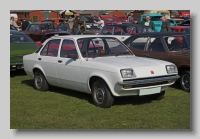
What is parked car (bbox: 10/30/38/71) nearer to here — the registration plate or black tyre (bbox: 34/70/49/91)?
black tyre (bbox: 34/70/49/91)

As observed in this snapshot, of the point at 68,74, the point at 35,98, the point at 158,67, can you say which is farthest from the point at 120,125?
the point at 35,98

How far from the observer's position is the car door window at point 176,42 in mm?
8836

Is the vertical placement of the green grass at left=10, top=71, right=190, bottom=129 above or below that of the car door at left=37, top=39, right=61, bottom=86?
below

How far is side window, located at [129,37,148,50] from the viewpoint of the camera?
928 centimetres

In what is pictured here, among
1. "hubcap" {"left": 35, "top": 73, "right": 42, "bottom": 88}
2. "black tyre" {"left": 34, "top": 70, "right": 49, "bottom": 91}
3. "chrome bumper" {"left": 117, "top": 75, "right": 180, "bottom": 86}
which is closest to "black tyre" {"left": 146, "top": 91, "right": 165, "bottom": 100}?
"chrome bumper" {"left": 117, "top": 75, "right": 180, "bottom": 86}

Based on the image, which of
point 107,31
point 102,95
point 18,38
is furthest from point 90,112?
point 107,31

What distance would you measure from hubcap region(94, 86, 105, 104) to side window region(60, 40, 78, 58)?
3.52 ft

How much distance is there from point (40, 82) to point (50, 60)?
79 centimetres

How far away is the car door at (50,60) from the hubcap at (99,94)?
1375mm

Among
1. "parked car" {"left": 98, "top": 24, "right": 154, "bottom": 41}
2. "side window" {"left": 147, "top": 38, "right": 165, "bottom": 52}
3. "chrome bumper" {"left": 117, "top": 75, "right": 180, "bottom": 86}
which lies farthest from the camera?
"parked car" {"left": 98, "top": 24, "right": 154, "bottom": 41}

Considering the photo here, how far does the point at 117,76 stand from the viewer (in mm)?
6293

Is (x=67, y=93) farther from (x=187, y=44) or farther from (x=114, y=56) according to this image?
(x=187, y=44)

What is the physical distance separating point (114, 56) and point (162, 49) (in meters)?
1.97

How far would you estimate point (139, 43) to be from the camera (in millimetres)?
9445
